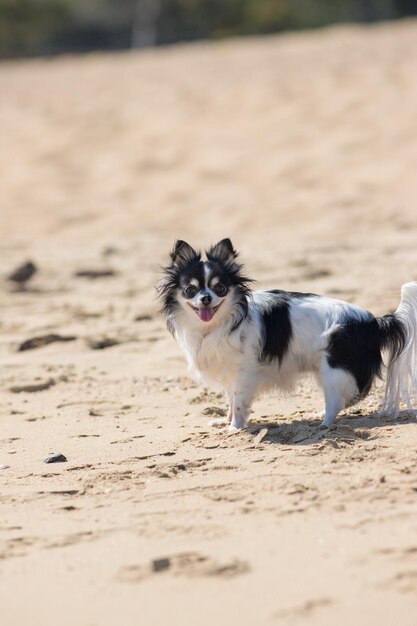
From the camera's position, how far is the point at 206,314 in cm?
654

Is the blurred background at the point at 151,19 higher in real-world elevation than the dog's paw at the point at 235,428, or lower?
higher

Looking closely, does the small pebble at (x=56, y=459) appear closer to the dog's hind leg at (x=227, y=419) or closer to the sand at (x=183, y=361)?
the sand at (x=183, y=361)

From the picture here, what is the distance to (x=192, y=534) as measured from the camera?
467cm

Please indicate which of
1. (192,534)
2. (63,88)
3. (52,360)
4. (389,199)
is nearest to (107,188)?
(389,199)

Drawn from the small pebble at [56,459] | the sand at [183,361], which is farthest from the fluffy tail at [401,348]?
the small pebble at [56,459]

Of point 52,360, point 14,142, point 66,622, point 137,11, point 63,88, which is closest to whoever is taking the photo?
point 66,622

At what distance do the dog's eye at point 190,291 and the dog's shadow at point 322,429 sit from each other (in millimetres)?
820

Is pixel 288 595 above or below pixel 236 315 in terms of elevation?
below

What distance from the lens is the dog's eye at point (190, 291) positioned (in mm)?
6562

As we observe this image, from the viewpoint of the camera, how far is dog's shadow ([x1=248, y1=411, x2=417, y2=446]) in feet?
19.4

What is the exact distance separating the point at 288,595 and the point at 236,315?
2.78 meters

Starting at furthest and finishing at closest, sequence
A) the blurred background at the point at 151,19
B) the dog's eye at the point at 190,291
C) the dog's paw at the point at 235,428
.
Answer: the blurred background at the point at 151,19
the dog's eye at the point at 190,291
the dog's paw at the point at 235,428

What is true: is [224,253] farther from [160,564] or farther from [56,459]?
[160,564]

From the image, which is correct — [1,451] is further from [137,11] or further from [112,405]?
[137,11]
